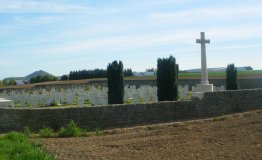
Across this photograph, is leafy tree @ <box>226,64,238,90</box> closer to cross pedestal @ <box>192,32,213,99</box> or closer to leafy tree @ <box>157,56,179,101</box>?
cross pedestal @ <box>192,32,213,99</box>

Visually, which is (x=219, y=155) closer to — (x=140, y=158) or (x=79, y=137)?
(x=140, y=158)

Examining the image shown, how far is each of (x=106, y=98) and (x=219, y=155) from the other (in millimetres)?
13649

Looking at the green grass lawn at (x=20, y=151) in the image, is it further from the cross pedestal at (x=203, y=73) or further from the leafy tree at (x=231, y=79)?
the leafy tree at (x=231, y=79)

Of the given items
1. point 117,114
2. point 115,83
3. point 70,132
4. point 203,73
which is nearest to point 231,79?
point 203,73

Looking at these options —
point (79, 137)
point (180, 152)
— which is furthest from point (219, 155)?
point (79, 137)

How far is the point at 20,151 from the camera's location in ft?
23.6

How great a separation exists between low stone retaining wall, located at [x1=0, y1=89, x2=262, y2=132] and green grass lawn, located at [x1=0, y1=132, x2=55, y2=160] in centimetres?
279

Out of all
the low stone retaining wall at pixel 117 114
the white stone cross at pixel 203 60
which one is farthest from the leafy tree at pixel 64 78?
the low stone retaining wall at pixel 117 114

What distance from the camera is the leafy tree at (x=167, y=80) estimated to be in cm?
1848

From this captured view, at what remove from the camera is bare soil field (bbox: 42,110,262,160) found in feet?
22.4

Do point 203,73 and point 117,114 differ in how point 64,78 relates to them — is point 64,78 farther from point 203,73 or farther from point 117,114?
point 117,114

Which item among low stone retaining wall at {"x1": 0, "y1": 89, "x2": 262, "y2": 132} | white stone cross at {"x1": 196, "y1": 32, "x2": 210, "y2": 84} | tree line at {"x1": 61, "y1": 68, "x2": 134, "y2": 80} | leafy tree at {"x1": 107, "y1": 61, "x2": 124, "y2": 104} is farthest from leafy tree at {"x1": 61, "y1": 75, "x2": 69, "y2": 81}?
low stone retaining wall at {"x1": 0, "y1": 89, "x2": 262, "y2": 132}

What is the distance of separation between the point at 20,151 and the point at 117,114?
16.7 feet

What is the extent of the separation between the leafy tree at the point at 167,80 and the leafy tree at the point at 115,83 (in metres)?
1.67
